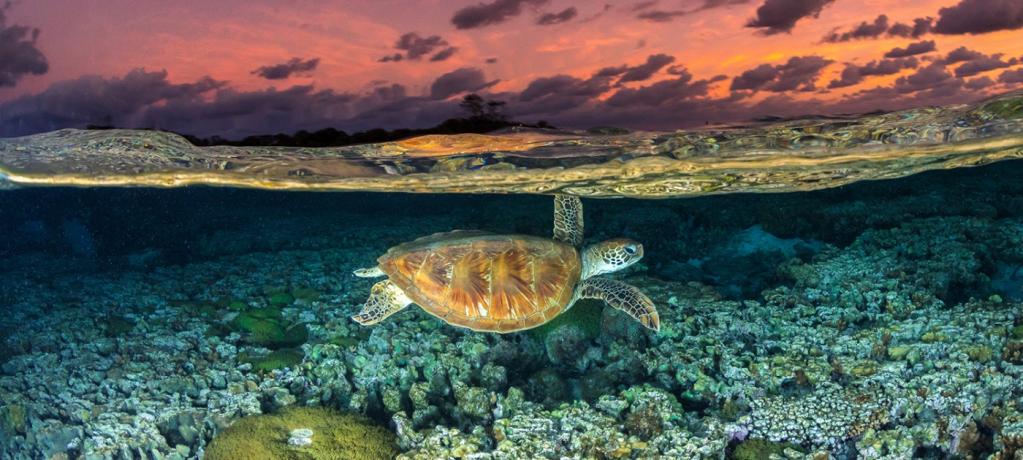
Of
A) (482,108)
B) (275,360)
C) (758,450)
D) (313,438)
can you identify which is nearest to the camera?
(758,450)

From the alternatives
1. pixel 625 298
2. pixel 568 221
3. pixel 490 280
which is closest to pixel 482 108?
pixel 490 280

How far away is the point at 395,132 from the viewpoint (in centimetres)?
853

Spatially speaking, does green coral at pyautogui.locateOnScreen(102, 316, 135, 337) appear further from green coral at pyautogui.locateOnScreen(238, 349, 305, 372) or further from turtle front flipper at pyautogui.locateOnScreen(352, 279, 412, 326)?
turtle front flipper at pyautogui.locateOnScreen(352, 279, 412, 326)

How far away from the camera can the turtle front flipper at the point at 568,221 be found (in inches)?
357

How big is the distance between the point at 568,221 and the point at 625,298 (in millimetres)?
2135

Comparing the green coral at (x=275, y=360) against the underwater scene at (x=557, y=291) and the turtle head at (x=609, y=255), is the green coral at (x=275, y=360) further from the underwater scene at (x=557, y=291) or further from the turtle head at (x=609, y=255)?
the turtle head at (x=609, y=255)

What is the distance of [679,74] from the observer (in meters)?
7.08

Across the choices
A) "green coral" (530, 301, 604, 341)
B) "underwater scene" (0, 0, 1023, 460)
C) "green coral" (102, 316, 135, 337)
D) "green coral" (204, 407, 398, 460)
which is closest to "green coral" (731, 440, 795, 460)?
"underwater scene" (0, 0, 1023, 460)

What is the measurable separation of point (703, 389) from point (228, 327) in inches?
323

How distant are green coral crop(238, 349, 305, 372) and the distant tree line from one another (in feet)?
11.7

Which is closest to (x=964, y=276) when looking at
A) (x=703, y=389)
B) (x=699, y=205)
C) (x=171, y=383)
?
(x=703, y=389)

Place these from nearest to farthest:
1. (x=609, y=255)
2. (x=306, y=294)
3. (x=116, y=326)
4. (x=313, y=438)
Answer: (x=313, y=438), (x=609, y=255), (x=116, y=326), (x=306, y=294)

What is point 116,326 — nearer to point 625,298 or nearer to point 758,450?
point 625,298

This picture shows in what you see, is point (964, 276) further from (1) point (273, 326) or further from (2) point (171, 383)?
(2) point (171, 383)
